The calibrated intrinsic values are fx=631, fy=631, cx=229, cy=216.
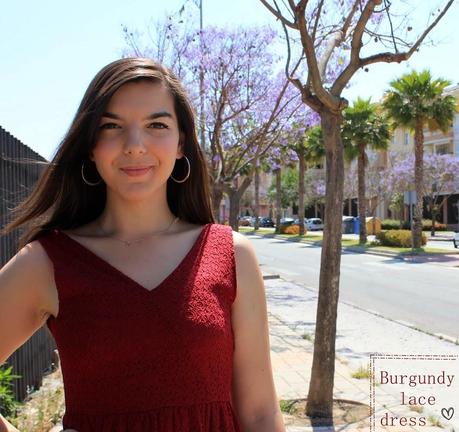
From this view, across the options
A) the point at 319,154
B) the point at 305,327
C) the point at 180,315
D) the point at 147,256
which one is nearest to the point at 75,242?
the point at 147,256

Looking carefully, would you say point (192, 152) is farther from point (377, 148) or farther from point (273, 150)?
point (377, 148)

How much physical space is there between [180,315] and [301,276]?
58.3 feet

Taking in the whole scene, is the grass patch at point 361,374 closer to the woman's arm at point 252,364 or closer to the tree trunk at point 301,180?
the woman's arm at point 252,364

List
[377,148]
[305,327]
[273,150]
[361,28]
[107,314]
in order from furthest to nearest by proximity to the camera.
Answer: [377,148] → [273,150] → [305,327] → [361,28] → [107,314]

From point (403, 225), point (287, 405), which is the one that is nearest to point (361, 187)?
point (403, 225)

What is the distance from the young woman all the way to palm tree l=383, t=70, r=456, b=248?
87.1 ft

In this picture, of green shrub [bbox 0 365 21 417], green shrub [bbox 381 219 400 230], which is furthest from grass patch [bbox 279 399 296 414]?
green shrub [bbox 381 219 400 230]

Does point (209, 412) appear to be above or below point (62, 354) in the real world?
below

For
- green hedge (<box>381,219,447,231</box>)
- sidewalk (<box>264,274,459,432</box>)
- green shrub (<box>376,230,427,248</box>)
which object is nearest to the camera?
sidewalk (<box>264,274,459,432</box>)

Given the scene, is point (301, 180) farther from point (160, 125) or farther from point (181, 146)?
point (160, 125)

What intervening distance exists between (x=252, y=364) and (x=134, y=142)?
2.09ft

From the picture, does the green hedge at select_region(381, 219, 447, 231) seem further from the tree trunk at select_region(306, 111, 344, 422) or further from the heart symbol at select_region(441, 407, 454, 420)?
the tree trunk at select_region(306, 111, 344, 422)

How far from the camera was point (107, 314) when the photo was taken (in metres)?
1.44

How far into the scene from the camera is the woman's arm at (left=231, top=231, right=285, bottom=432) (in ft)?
5.24
